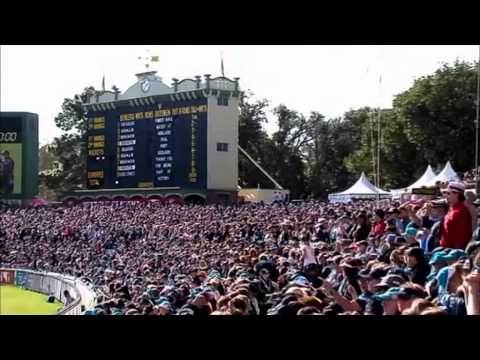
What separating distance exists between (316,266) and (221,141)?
17.8 metres

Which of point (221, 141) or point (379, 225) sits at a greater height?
point (221, 141)

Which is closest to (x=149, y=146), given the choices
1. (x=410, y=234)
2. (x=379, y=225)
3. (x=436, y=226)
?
(x=379, y=225)

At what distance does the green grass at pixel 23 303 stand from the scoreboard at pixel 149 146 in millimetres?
5309

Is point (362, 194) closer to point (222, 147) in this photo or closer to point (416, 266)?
point (222, 147)

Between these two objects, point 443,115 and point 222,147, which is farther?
point 443,115

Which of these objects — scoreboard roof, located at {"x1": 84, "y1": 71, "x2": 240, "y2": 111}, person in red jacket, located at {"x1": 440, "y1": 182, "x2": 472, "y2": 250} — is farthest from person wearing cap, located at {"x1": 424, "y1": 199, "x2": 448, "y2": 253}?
scoreboard roof, located at {"x1": 84, "y1": 71, "x2": 240, "y2": 111}

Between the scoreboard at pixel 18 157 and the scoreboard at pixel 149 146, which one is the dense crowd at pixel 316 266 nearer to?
the scoreboard at pixel 149 146

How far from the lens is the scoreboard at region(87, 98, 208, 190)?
Result: 81.4 ft

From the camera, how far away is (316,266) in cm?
716

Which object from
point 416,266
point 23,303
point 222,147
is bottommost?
point 23,303

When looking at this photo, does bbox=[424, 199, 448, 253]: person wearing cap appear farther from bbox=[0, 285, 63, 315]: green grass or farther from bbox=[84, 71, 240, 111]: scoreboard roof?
bbox=[84, 71, 240, 111]: scoreboard roof
